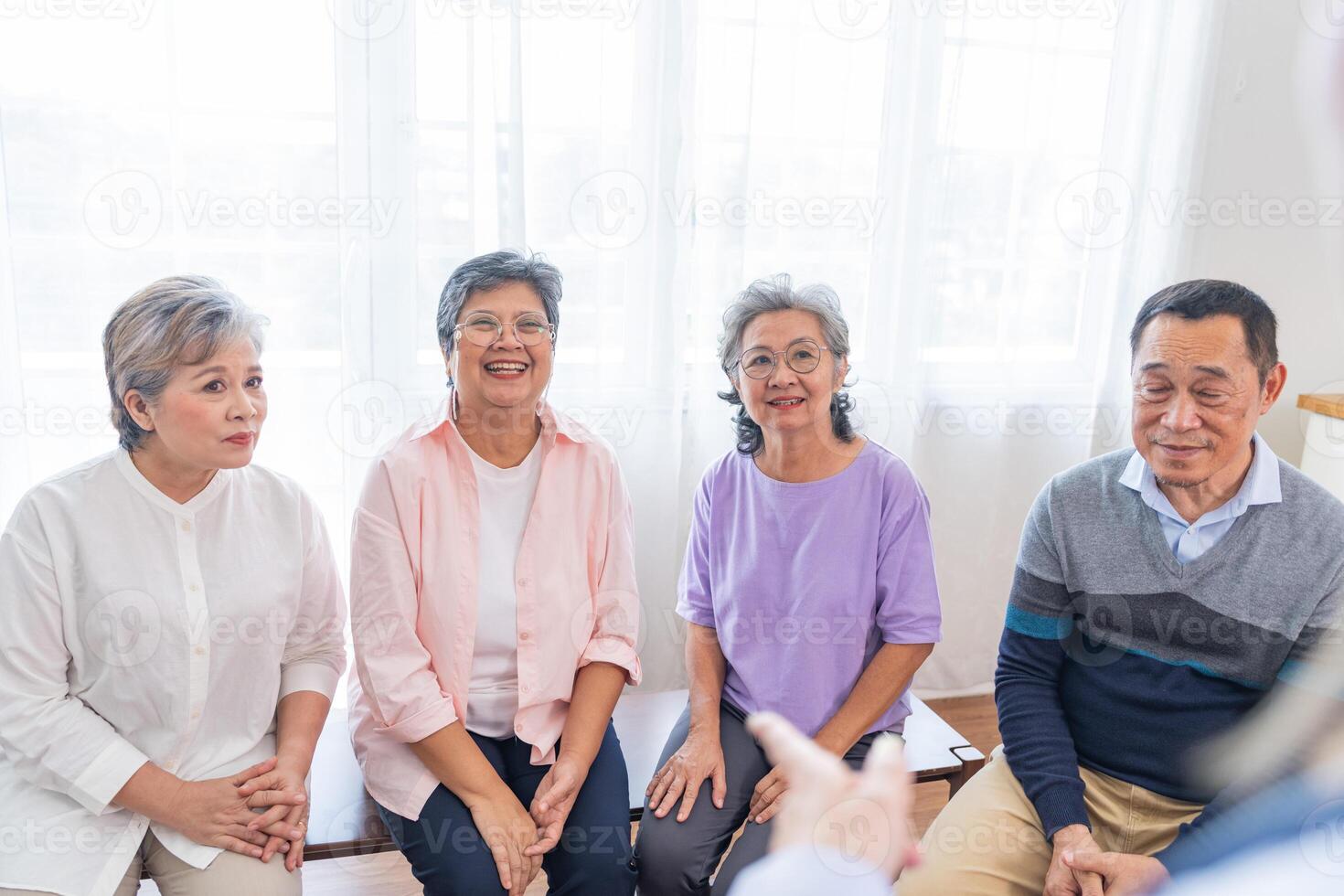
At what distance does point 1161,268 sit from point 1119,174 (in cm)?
28

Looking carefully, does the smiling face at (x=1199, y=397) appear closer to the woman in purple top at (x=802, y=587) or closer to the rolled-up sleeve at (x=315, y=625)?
the woman in purple top at (x=802, y=587)

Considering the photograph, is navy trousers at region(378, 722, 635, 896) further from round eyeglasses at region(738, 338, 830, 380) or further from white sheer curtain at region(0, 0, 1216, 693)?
white sheer curtain at region(0, 0, 1216, 693)

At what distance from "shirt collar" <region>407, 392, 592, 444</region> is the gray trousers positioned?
0.60m

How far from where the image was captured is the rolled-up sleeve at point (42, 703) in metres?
1.31

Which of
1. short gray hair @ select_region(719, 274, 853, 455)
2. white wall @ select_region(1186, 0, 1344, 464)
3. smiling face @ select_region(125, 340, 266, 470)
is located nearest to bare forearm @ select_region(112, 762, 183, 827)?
smiling face @ select_region(125, 340, 266, 470)

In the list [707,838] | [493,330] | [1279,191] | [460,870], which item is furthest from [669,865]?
[1279,191]

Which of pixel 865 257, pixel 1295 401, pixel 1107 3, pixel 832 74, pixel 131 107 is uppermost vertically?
pixel 1107 3

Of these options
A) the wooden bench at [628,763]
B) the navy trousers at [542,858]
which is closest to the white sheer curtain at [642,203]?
the wooden bench at [628,763]

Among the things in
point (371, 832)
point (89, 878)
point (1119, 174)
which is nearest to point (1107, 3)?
point (1119, 174)

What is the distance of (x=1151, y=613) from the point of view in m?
1.44

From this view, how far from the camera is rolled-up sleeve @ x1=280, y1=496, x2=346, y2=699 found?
1.54m

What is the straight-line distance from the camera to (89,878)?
129cm

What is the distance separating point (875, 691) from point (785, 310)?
65 centimetres

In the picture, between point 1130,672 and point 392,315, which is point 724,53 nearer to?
point 392,315
